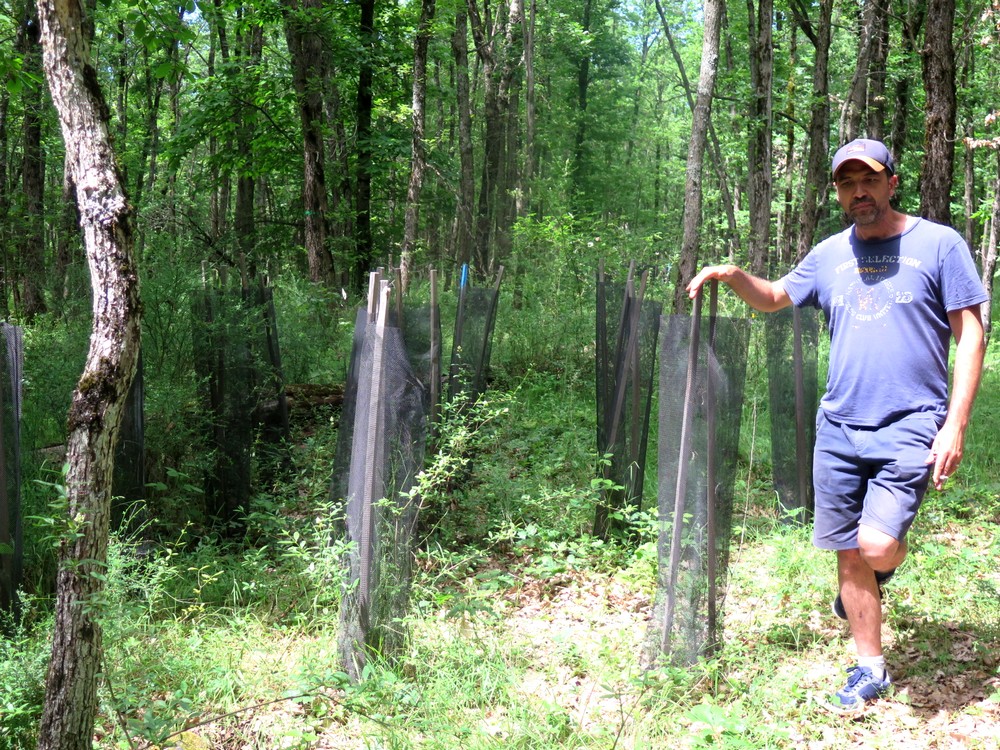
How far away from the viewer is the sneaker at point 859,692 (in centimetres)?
357

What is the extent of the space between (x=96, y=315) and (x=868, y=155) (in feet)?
9.98

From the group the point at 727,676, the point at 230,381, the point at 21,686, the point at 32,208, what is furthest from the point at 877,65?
the point at 21,686

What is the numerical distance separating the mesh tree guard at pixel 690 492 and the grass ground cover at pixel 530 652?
19 centimetres

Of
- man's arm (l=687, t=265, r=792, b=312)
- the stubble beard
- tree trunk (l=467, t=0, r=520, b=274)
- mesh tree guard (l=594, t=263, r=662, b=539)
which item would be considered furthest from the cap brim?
tree trunk (l=467, t=0, r=520, b=274)

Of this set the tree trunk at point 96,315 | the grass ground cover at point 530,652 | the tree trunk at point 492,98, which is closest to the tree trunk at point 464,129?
the tree trunk at point 492,98

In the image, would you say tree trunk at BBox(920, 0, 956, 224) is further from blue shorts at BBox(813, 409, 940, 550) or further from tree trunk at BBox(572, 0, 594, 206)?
tree trunk at BBox(572, 0, 594, 206)

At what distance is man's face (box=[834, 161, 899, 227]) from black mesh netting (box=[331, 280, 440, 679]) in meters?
2.10

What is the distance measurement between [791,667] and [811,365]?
2.79 m

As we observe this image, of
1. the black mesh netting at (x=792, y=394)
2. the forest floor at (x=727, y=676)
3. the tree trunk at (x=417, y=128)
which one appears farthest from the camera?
the tree trunk at (x=417, y=128)

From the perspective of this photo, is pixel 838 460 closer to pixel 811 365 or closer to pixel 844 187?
pixel 844 187

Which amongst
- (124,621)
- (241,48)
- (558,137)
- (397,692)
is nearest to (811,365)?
(397,692)

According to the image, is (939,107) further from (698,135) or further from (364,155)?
(364,155)

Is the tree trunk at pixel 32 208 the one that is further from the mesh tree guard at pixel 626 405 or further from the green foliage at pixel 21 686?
the green foliage at pixel 21 686

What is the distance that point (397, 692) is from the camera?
3734 millimetres
